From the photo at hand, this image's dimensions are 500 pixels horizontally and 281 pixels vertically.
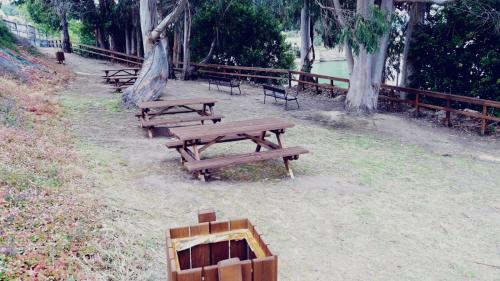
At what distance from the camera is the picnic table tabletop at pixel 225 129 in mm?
6790

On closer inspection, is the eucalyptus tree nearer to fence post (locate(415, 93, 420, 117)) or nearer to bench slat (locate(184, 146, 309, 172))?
fence post (locate(415, 93, 420, 117))

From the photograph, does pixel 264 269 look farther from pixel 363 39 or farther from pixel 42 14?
pixel 42 14

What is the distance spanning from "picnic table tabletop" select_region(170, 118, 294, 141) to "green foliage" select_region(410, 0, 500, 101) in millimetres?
8282

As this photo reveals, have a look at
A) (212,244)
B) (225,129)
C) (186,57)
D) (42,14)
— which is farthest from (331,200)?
(42,14)

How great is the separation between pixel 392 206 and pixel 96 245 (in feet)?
13.8

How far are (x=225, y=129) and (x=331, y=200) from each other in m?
2.16

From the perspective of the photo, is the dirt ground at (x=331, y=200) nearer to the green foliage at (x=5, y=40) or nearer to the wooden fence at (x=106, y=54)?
the green foliage at (x=5, y=40)

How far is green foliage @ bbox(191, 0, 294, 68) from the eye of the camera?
21.5 meters

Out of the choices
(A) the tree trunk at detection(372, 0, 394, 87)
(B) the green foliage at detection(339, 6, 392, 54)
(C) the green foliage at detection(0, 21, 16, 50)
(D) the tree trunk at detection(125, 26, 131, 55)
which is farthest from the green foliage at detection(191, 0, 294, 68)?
(B) the green foliage at detection(339, 6, 392, 54)

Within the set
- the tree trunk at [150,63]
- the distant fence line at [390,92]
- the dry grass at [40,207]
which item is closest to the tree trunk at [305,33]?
the distant fence line at [390,92]

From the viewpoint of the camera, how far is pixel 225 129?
7180 mm

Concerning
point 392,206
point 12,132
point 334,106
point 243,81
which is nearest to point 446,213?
point 392,206

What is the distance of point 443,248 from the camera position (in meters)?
5.02

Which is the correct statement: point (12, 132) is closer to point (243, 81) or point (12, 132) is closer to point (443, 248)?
point (443, 248)
